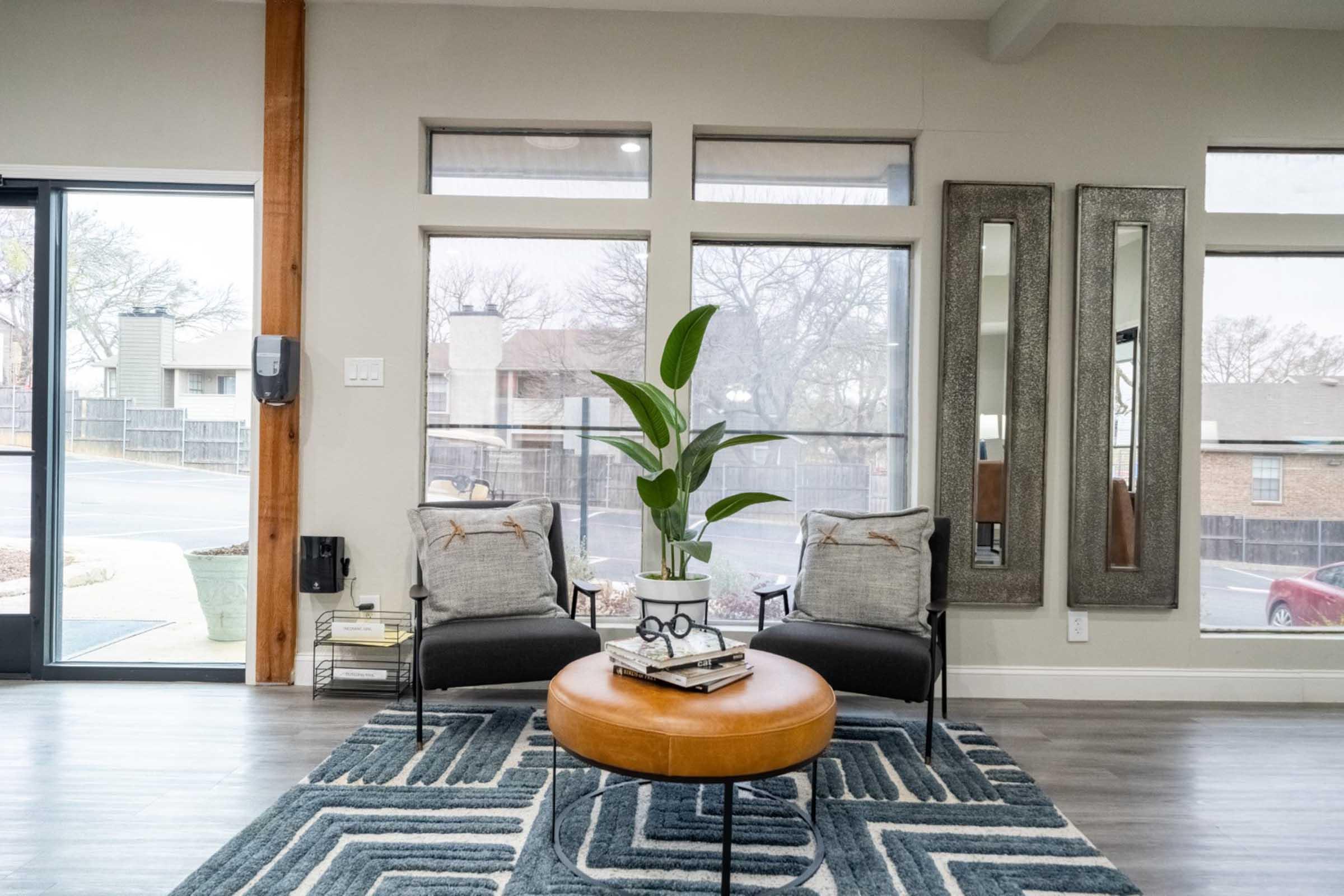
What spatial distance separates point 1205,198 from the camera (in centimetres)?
358

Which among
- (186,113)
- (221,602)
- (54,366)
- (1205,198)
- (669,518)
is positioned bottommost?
(221,602)

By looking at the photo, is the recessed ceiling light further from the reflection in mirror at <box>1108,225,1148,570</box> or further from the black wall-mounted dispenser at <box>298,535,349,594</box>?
the reflection in mirror at <box>1108,225,1148,570</box>

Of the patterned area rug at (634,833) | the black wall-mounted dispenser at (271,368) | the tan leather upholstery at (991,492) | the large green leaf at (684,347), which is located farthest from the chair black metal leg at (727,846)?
the black wall-mounted dispenser at (271,368)

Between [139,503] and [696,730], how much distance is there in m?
3.21

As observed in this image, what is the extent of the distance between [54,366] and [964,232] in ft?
13.9

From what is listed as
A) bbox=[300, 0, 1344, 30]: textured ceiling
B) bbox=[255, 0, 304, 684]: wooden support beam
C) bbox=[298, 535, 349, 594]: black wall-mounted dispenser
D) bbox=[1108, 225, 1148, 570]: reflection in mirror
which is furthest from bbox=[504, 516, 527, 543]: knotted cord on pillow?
bbox=[1108, 225, 1148, 570]: reflection in mirror

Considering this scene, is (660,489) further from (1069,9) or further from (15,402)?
(15,402)

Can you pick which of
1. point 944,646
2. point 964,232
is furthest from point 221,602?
point 964,232

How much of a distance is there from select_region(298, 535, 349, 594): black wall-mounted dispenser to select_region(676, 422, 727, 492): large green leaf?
1.60m

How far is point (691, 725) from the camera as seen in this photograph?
1.80m

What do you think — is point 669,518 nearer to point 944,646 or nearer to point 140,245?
point 944,646

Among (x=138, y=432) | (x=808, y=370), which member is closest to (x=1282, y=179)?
(x=808, y=370)

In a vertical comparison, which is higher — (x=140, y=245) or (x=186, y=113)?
(x=186, y=113)

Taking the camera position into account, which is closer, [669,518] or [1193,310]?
[669,518]
